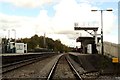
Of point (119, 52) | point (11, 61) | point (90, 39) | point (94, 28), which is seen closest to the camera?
point (119, 52)

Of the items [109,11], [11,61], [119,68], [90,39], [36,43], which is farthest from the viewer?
[36,43]

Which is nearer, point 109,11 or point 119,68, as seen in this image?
point 119,68

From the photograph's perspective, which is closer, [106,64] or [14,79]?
[14,79]

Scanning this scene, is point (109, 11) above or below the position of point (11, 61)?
above

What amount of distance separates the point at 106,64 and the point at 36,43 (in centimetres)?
16673

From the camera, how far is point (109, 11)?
47719mm

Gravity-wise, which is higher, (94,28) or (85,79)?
(94,28)

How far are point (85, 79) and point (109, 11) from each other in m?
32.1

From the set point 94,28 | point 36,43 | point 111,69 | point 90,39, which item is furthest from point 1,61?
point 36,43

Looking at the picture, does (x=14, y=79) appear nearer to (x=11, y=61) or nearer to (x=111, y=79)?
(x=111, y=79)

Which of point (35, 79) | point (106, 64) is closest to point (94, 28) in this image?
point (106, 64)

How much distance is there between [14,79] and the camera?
17812mm

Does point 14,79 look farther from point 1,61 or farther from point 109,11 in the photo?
point 109,11

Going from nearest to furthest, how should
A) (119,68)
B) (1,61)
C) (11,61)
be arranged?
(119,68) < (1,61) < (11,61)
